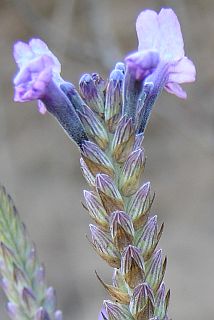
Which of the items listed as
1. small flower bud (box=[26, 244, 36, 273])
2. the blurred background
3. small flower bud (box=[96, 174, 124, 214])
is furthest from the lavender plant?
the blurred background

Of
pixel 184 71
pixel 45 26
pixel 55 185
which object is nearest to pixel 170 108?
pixel 45 26

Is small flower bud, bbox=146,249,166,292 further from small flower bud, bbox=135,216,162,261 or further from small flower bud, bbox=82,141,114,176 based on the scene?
small flower bud, bbox=82,141,114,176

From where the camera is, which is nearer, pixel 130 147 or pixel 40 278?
pixel 130 147

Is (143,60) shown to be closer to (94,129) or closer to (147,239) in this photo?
(94,129)

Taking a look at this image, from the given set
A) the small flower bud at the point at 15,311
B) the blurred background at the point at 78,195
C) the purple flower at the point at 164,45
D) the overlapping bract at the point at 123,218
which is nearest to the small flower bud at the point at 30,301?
the small flower bud at the point at 15,311

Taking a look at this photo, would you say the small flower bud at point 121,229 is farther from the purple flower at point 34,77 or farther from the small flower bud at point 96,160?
the purple flower at point 34,77

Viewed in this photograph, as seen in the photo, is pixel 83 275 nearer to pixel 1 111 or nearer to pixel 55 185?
pixel 55 185
